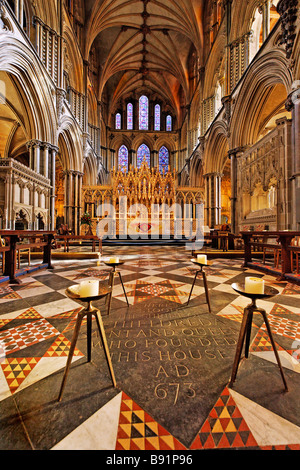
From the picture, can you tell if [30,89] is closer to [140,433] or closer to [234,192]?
[234,192]

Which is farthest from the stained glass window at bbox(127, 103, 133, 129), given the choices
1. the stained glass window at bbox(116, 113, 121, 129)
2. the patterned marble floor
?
the patterned marble floor

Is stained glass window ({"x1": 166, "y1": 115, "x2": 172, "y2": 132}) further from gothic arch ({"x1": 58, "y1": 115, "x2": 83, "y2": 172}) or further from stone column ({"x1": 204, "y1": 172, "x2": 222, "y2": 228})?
gothic arch ({"x1": 58, "y1": 115, "x2": 83, "y2": 172})

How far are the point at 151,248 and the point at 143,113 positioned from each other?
21.8 meters

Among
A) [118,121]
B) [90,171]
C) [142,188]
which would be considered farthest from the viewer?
[118,121]

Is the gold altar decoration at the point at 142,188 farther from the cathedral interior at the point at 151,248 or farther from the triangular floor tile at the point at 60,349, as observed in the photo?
the triangular floor tile at the point at 60,349

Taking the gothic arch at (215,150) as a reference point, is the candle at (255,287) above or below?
below

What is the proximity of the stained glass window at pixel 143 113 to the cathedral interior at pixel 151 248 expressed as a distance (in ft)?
10.7

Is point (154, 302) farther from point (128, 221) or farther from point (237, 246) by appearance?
point (128, 221)

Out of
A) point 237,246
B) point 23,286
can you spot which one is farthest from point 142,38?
point 23,286

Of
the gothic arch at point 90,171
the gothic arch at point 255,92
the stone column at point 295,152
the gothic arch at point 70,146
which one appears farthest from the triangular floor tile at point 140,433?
the gothic arch at point 90,171

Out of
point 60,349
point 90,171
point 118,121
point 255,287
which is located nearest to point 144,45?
point 118,121

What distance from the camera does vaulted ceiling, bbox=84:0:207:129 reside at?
13.3 meters

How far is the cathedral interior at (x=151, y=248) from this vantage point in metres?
0.94

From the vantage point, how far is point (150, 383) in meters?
1.10
